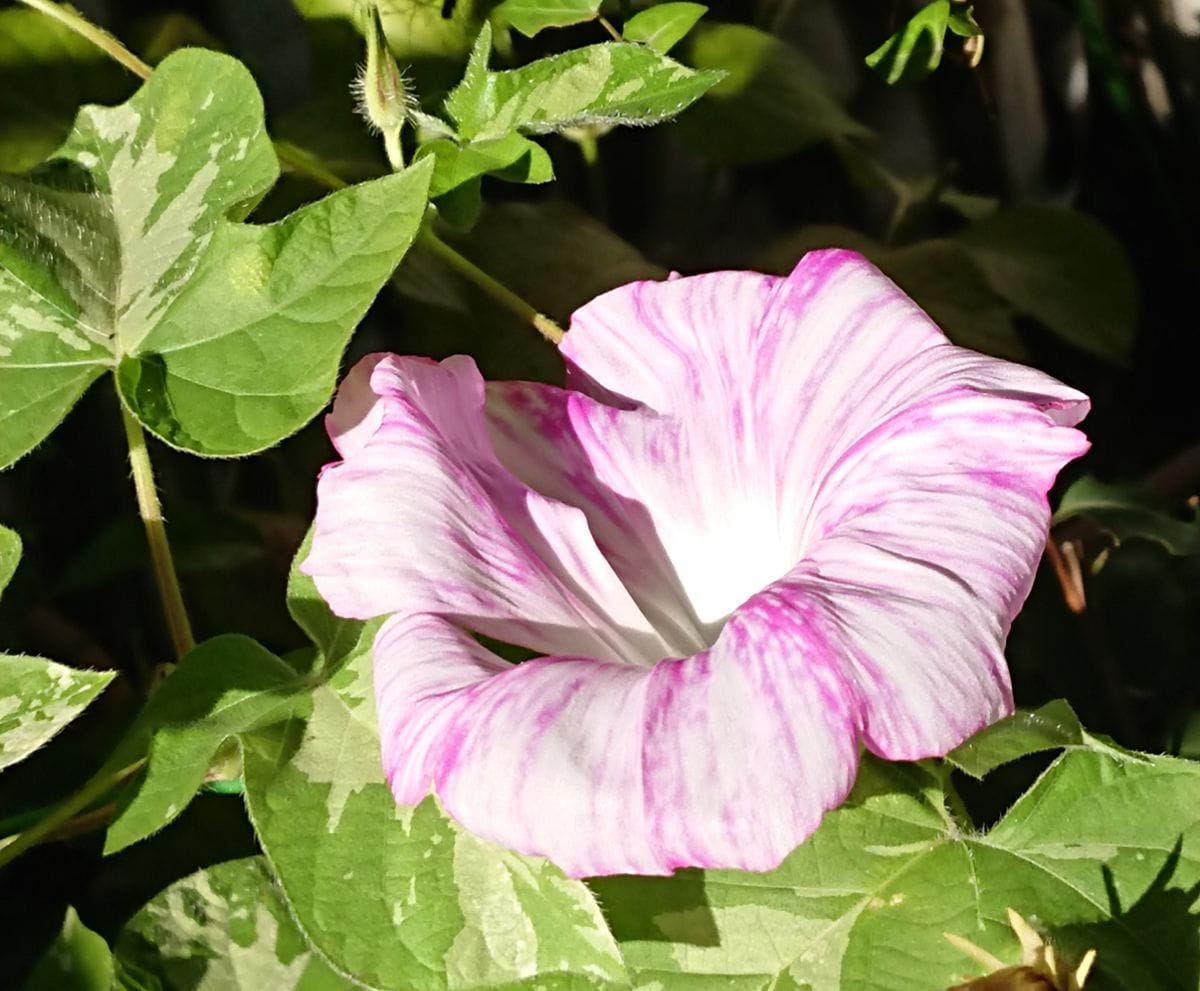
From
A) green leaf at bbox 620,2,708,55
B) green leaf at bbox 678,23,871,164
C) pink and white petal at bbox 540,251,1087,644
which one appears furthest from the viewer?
green leaf at bbox 678,23,871,164

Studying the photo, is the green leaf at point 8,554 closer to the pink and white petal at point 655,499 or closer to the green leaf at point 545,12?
the pink and white petal at point 655,499

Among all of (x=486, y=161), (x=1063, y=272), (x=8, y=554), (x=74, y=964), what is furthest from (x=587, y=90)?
(x=1063, y=272)

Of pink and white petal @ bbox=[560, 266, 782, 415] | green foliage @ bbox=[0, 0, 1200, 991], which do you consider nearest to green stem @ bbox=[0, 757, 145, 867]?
green foliage @ bbox=[0, 0, 1200, 991]

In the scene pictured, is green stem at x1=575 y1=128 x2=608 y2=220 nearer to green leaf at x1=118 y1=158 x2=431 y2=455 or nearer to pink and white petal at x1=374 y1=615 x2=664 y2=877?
green leaf at x1=118 y1=158 x2=431 y2=455

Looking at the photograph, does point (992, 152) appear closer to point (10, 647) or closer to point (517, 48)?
point (517, 48)

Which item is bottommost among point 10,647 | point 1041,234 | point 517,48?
point 10,647

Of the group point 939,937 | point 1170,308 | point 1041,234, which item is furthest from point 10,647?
point 1170,308

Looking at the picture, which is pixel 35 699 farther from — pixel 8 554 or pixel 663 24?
pixel 663 24
